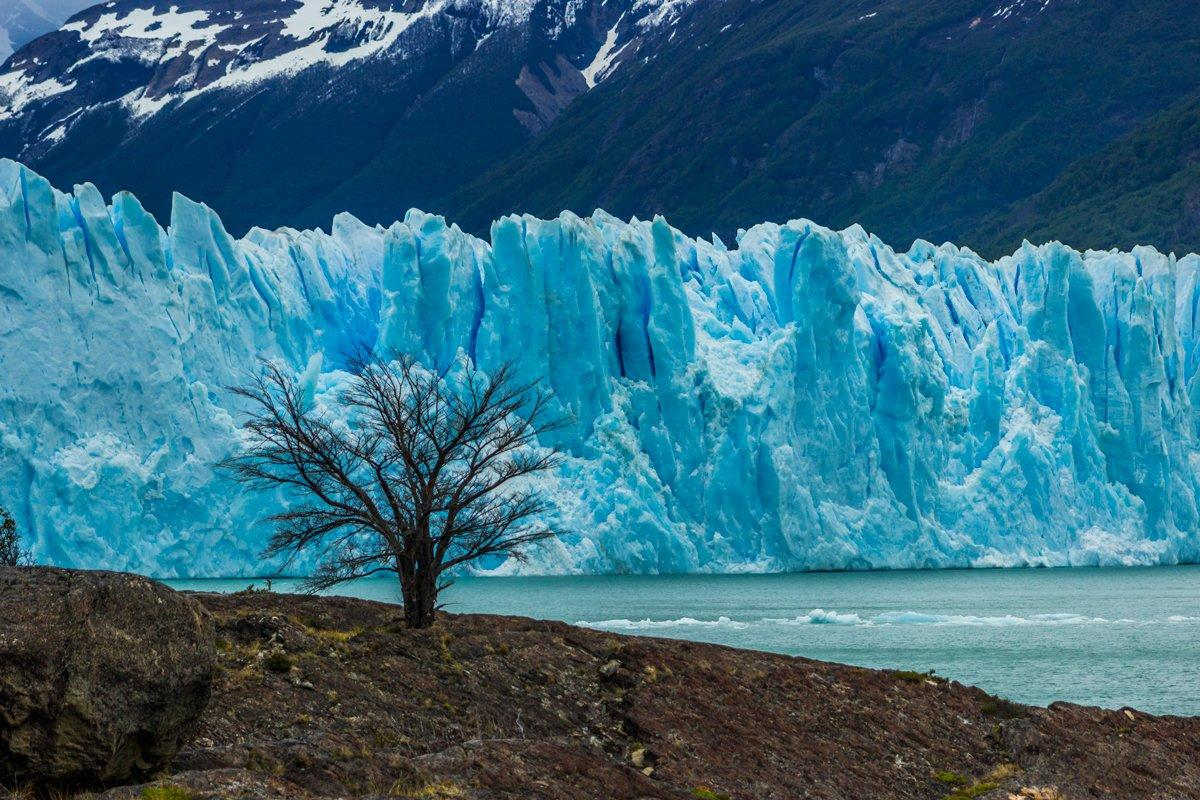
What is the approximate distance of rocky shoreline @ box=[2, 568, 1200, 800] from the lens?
9.94 meters

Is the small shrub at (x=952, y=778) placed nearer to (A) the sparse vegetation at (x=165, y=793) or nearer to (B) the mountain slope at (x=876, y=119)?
(A) the sparse vegetation at (x=165, y=793)

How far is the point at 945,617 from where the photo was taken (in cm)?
3312

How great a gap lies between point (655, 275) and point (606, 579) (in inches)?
423

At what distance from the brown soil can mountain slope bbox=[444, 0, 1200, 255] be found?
110522 mm

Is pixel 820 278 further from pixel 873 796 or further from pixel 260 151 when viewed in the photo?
pixel 260 151

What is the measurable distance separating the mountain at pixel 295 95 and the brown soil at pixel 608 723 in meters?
125

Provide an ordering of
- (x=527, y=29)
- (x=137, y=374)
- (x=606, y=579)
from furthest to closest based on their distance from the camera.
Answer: (x=527, y=29) < (x=606, y=579) < (x=137, y=374)

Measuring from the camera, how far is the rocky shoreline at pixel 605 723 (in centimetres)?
994

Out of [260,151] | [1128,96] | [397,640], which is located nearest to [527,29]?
[260,151]

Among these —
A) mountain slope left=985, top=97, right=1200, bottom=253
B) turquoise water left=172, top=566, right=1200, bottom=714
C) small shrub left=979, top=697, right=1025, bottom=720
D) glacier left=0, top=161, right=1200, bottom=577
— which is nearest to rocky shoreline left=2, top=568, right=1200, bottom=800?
small shrub left=979, top=697, right=1025, bottom=720

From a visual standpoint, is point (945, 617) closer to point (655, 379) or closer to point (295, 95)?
point (655, 379)

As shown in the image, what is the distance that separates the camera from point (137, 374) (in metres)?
37.4

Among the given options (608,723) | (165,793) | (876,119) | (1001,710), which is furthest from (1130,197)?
(165,793)

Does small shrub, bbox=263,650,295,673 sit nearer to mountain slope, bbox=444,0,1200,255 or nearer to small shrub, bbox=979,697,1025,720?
small shrub, bbox=979,697,1025,720
